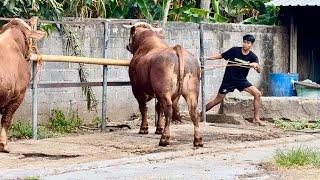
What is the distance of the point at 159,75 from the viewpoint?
505 inches

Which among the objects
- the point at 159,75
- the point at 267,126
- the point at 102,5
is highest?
the point at 102,5

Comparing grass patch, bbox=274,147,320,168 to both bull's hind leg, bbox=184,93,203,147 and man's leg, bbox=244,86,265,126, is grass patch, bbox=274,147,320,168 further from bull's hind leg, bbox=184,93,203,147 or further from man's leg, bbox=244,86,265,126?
man's leg, bbox=244,86,265,126

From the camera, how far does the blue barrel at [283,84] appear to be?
19422mm

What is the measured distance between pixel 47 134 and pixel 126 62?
171 cm

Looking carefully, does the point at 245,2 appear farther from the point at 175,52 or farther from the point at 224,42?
the point at 175,52

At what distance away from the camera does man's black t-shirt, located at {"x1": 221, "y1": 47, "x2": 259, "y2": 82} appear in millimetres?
16047

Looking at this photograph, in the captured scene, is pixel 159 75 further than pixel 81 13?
No

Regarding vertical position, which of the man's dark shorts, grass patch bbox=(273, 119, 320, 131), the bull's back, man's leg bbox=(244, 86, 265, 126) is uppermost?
the bull's back

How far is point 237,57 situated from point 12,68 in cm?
541

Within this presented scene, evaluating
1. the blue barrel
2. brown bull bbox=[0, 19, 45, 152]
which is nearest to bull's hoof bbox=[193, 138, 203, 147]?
brown bull bbox=[0, 19, 45, 152]

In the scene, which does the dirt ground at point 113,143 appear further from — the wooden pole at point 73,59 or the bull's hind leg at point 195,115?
the wooden pole at point 73,59

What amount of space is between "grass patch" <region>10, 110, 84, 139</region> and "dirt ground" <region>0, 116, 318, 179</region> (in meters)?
0.42

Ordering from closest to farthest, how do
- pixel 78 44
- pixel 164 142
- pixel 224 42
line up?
pixel 164 142, pixel 78 44, pixel 224 42

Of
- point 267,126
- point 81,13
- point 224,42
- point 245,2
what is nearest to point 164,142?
point 267,126
